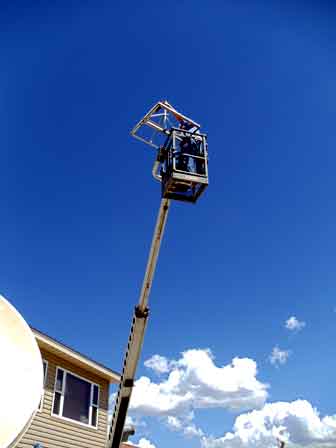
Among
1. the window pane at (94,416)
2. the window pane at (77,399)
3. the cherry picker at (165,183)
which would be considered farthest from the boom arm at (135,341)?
the window pane at (94,416)

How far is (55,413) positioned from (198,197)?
814cm

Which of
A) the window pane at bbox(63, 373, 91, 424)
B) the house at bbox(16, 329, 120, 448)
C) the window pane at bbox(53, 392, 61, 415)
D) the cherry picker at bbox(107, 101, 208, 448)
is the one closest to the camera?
the cherry picker at bbox(107, 101, 208, 448)

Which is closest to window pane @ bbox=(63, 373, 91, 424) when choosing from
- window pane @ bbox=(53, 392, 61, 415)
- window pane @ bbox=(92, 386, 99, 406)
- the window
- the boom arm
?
the window

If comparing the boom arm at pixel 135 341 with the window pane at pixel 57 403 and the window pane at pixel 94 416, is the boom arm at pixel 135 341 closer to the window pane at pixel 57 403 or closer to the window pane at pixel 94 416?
the window pane at pixel 57 403

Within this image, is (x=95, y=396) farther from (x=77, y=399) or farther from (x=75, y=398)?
(x=75, y=398)

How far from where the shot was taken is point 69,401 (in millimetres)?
12680

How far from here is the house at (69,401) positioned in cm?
1133

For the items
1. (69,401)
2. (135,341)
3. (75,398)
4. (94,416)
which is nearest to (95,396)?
(94,416)

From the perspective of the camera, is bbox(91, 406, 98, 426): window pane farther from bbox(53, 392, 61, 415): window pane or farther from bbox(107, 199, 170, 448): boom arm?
bbox(107, 199, 170, 448): boom arm

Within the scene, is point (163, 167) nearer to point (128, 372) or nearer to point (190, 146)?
point (190, 146)

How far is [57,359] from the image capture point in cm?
1261

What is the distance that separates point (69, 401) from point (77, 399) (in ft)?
1.65

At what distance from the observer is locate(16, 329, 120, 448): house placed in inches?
446

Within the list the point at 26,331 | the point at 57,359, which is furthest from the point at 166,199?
the point at 57,359
